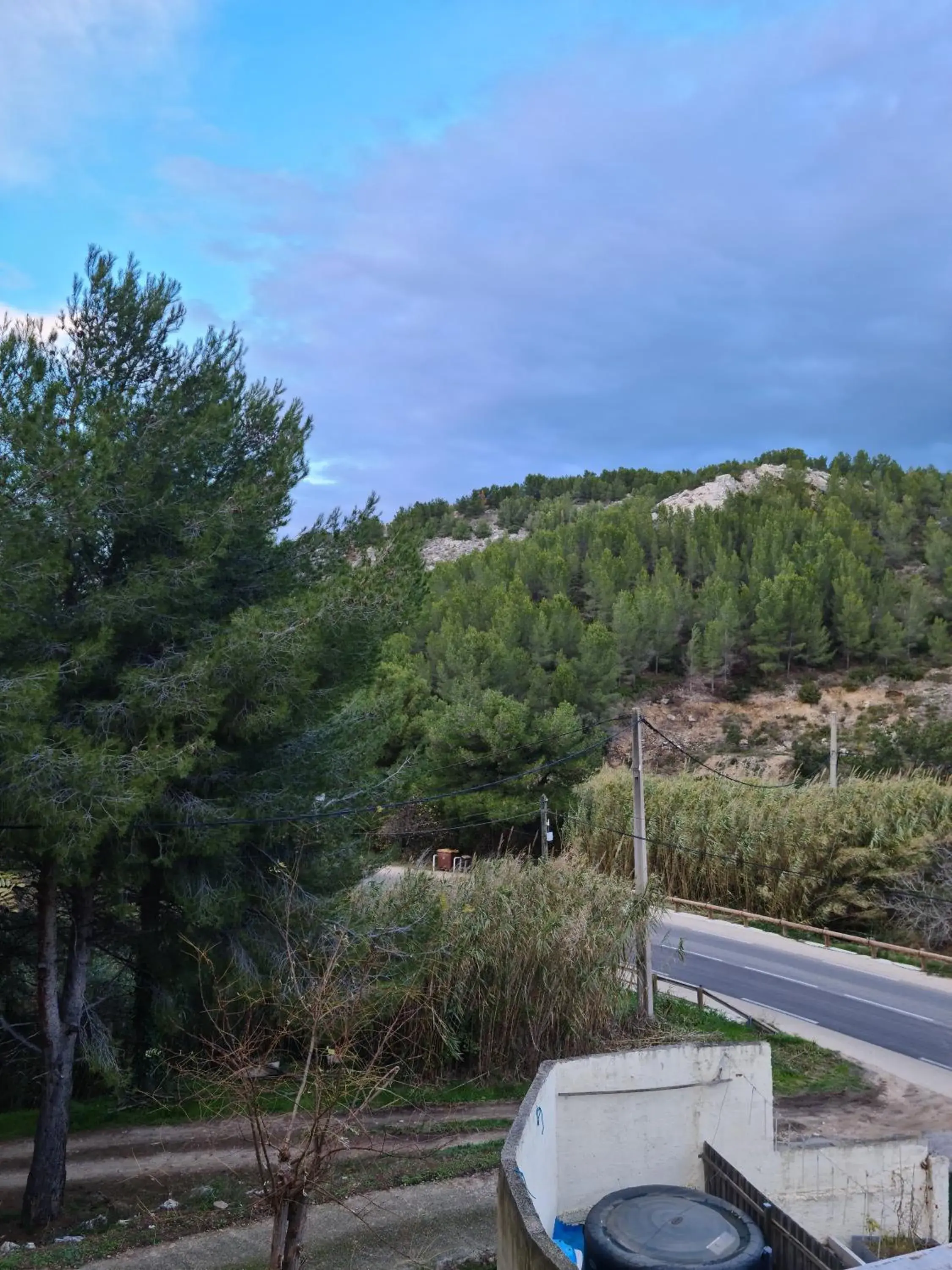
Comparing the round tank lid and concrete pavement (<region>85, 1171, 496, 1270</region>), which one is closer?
the round tank lid

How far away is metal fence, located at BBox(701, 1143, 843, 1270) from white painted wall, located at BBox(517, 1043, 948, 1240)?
250 millimetres

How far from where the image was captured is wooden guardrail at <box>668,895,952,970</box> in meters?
21.7

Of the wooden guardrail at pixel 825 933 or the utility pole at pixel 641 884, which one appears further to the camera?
the wooden guardrail at pixel 825 933

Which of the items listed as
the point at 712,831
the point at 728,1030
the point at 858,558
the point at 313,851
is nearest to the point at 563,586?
the point at 858,558

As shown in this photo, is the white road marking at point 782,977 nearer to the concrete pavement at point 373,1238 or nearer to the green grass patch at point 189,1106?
the green grass patch at point 189,1106

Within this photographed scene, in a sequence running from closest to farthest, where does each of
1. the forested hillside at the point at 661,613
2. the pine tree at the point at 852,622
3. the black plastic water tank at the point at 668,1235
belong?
1. the black plastic water tank at the point at 668,1235
2. the forested hillside at the point at 661,613
3. the pine tree at the point at 852,622

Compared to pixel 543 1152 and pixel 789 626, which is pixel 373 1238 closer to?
pixel 543 1152

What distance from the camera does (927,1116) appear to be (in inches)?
540

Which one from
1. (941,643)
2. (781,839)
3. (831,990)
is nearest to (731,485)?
(941,643)

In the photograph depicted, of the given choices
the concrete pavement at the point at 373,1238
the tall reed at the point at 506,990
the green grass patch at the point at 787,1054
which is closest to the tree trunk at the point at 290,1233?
the concrete pavement at the point at 373,1238

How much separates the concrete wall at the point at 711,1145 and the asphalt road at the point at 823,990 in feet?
18.5

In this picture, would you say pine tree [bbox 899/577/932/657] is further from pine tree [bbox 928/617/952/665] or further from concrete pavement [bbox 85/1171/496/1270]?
concrete pavement [bbox 85/1171/496/1270]

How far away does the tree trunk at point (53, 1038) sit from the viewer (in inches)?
378

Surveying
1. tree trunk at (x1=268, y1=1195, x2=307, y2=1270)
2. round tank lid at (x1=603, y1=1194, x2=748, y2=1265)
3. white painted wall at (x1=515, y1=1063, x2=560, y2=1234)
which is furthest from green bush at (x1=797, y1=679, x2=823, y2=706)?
tree trunk at (x1=268, y1=1195, x2=307, y2=1270)
